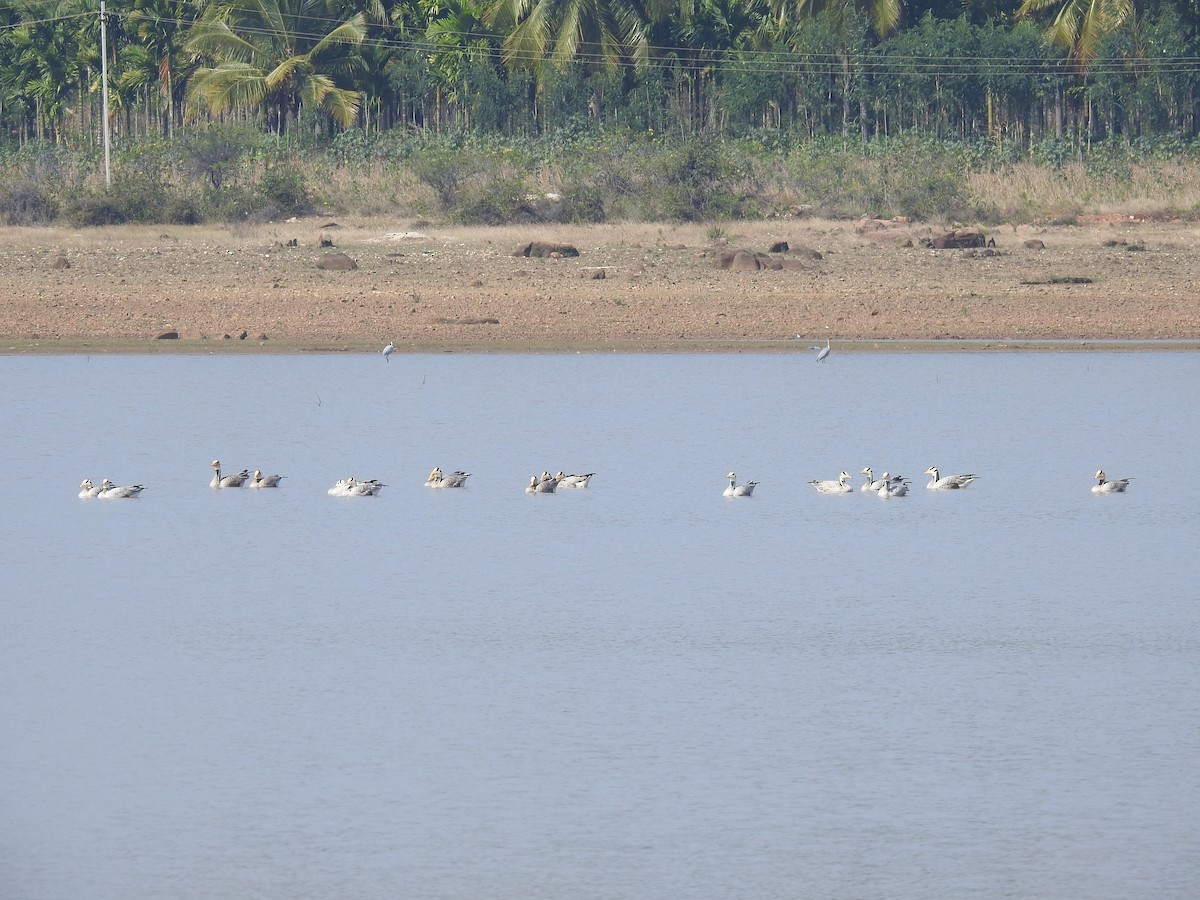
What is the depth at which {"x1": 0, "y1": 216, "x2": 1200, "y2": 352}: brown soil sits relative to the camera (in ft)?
88.4

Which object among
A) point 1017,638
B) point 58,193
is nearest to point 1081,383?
point 1017,638

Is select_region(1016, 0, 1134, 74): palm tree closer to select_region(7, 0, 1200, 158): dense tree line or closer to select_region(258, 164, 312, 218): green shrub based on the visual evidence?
select_region(7, 0, 1200, 158): dense tree line

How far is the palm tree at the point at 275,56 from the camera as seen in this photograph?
52.7m

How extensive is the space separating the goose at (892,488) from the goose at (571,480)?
254cm

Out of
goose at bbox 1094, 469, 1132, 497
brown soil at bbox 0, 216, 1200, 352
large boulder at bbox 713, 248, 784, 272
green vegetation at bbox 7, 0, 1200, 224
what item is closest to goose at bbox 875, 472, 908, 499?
goose at bbox 1094, 469, 1132, 497

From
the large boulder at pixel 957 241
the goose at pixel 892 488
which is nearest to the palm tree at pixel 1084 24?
the large boulder at pixel 957 241

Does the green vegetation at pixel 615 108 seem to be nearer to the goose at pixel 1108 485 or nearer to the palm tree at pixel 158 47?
the palm tree at pixel 158 47

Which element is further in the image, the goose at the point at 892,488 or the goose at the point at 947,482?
the goose at the point at 947,482

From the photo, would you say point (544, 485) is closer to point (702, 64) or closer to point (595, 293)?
point (595, 293)

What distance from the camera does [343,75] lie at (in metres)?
56.1

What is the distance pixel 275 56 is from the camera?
55.0m

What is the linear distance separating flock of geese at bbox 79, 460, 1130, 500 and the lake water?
15 cm

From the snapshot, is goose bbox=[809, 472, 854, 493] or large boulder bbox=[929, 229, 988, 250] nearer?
goose bbox=[809, 472, 854, 493]

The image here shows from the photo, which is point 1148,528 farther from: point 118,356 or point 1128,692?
point 118,356
